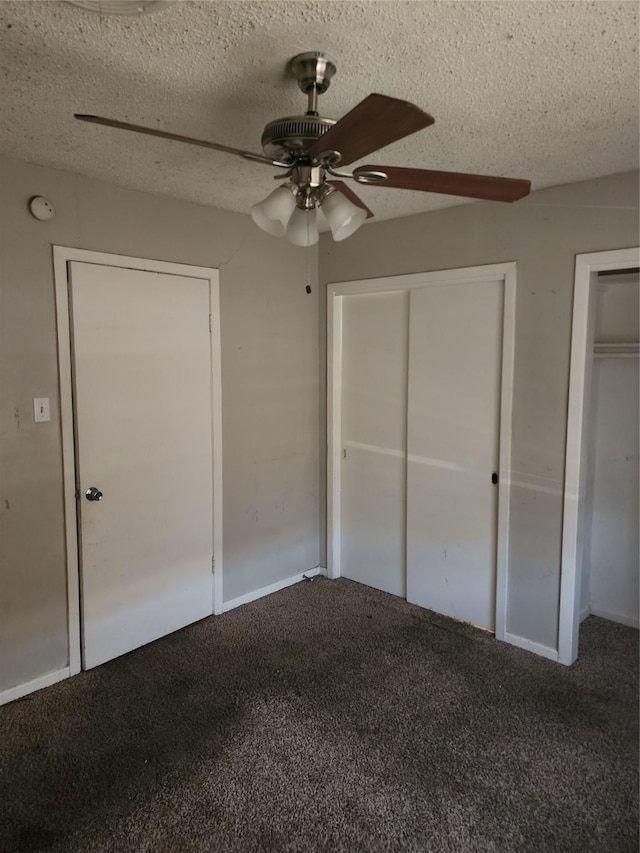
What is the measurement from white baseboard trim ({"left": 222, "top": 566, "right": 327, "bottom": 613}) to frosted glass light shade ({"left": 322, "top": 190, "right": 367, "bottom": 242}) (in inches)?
→ 99.5

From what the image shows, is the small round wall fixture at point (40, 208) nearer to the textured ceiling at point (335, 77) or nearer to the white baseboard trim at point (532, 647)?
the textured ceiling at point (335, 77)

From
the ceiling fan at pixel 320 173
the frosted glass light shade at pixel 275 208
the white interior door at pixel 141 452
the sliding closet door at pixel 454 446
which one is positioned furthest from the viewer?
the sliding closet door at pixel 454 446

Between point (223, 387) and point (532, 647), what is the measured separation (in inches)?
89.7

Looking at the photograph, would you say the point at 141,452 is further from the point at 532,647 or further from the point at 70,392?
the point at 532,647

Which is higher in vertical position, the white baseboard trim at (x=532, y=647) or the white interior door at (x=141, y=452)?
the white interior door at (x=141, y=452)

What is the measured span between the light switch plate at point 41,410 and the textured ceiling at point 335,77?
3.48ft

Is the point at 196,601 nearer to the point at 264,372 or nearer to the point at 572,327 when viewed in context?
the point at 264,372

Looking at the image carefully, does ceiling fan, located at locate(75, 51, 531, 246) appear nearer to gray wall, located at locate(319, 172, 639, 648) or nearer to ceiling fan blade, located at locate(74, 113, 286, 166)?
ceiling fan blade, located at locate(74, 113, 286, 166)

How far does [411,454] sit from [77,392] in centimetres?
196

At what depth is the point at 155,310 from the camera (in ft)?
9.37

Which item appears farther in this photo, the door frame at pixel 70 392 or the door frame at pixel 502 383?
the door frame at pixel 502 383

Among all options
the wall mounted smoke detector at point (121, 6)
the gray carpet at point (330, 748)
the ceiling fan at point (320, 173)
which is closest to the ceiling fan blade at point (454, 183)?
the ceiling fan at point (320, 173)

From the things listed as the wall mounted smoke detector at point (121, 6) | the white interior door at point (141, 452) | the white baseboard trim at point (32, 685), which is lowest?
the white baseboard trim at point (32, 685)

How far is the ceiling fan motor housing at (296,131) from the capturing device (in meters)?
1.51
